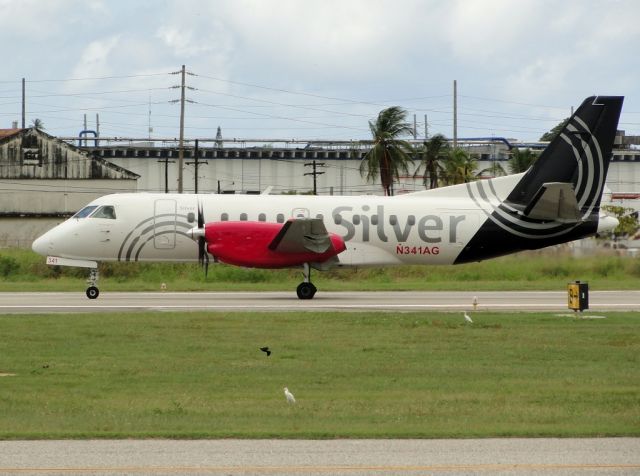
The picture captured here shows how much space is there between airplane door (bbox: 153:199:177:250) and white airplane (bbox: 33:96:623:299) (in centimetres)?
3

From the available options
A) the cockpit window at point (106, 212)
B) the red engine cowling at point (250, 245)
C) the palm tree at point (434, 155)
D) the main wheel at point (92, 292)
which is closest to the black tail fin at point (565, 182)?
the red engine cowling at point (250, 245)

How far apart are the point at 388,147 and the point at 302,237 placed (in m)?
43.3

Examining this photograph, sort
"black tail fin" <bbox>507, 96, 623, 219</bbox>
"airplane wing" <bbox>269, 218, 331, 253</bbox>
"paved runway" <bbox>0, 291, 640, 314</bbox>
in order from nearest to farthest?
"paved runway" <bbox>0, 291, 640, 314</bbox> < "airplane wing" <bbox>269, 218, 331, 253</bbox> < "black tail fin" <bbox>507, 96, 623, 219</bbox>

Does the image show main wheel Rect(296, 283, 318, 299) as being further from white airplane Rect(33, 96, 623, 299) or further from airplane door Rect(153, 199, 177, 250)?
airplane door Rect(153, 199, 177, 250)

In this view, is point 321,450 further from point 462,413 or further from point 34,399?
point 34,399

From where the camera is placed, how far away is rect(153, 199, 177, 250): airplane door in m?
31.5

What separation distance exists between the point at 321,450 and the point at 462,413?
3.44 metres

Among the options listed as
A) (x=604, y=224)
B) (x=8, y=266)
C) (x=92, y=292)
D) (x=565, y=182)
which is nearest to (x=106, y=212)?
(x=92, y=292)

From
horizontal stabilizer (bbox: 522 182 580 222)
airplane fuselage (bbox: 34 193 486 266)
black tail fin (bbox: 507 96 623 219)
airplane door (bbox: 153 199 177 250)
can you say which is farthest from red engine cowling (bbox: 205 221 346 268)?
black tail fin (bbox: 507 96 623 219)

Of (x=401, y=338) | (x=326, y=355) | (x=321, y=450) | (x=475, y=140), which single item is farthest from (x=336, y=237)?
(x=475, y=140)

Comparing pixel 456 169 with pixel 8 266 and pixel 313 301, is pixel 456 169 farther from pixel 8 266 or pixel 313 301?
pixel 313 301

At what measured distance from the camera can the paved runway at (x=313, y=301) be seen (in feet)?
90.7

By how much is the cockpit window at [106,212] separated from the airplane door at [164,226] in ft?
4.24

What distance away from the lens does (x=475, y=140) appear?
334ft
